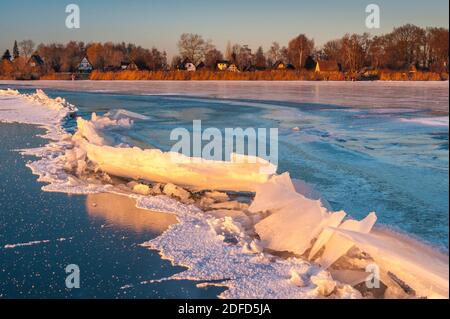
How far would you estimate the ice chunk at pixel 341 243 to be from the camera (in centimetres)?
277

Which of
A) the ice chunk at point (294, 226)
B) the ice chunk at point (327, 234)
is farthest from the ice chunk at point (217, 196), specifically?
the ice chunk at point (327, 234)

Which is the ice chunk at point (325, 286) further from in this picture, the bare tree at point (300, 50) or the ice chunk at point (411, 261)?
the bare tree at point (300, 50)

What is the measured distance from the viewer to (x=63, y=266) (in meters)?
2.79

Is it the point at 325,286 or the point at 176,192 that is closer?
the point at 325,286

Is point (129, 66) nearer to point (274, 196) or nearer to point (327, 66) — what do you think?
point (327, 66)

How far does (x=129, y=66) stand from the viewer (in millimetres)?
63281

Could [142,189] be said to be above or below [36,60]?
below

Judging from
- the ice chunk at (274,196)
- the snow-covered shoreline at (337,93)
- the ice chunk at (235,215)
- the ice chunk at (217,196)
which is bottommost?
the ice chunk at (235,215)

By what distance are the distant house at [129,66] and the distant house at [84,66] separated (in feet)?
14.2

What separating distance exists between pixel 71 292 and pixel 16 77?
54167mm

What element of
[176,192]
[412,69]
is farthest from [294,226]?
[412,69]

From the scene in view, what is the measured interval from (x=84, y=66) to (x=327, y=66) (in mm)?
30948

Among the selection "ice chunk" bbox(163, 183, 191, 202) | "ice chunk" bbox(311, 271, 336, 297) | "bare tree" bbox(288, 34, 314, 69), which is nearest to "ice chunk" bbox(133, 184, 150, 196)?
"ice chunk" bbox(163, 183, 191, 202)

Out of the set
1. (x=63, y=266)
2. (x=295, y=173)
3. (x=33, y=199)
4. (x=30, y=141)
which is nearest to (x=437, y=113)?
(x=295, y=173)
